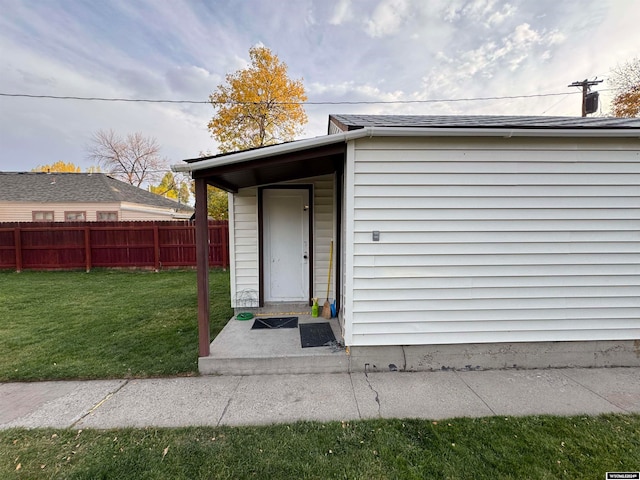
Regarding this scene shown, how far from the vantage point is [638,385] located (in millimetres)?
2836

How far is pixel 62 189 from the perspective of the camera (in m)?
15.3

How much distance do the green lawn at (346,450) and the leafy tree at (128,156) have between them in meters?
31.0

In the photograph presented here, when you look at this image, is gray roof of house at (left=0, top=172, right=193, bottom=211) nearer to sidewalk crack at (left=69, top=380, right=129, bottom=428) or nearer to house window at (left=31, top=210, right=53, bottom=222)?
house window at (left=31, top=210, right=53, bottom=222)

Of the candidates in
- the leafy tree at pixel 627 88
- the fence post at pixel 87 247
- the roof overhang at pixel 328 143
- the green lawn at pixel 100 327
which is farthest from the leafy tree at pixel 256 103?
the leafy tree at pixel 627 88

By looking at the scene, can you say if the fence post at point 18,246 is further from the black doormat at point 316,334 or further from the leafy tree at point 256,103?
the black doormat at point 316,334

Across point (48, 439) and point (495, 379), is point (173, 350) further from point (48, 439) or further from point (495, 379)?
point (495, 379)

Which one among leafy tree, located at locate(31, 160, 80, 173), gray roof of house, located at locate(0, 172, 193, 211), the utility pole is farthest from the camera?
leafy tree, located at locate(31, 160, 80, 173)

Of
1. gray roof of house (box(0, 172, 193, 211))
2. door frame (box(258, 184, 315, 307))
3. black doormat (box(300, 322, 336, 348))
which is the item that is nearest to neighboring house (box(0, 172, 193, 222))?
gray roof of house (box(0, 172, 193, 211))

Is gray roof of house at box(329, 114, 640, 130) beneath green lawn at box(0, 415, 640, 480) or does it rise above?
above

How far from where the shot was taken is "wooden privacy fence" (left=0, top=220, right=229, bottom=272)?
9.96 meters

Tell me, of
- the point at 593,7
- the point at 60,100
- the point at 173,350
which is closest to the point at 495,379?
the point at 173,350

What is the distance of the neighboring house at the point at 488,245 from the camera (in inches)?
121

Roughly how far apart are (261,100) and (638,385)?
582 inches

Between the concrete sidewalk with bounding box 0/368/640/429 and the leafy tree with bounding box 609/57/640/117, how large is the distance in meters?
17.4
